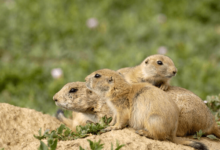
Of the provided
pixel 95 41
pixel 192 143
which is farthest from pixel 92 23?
pixel 192 143

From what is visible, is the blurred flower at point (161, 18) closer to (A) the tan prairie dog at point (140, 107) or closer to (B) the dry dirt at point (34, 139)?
(B) the dry dirt at point (34, 139)

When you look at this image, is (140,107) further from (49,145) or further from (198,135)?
(49,145)

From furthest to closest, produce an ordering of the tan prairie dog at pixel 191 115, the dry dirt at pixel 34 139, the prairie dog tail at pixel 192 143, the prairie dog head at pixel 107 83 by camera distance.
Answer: the tan prairie dog at pixel 191 115 → the prairie dog head at pixel 107 83 → the prairie dog tail at pixel 192 143 → the dry dirt at pixel 34 139

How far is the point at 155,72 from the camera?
5.34 metres

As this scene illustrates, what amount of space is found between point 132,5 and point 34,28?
13.6ft

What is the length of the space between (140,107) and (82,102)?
117 cm

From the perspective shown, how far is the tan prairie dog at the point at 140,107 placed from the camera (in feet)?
13.0

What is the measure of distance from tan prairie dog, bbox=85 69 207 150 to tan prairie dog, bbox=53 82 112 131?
0.57m

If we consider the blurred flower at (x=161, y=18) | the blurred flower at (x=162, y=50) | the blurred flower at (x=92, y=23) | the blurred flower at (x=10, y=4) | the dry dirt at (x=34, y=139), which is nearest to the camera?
the dry dirt at (x=34, y=139)

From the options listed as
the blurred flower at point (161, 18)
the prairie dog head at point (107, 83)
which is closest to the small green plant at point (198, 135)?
the prairie dog head at point (107, 83)

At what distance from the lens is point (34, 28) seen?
33.7ft

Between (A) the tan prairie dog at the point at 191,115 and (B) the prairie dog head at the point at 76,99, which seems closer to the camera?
(A) the tan prairie dog at the point at 191,115

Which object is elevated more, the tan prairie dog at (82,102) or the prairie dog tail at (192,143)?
the tan prairie dog at (82,102)

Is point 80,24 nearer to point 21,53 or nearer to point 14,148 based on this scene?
point 21,53
